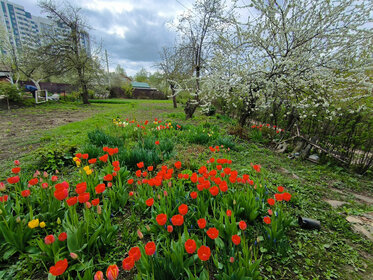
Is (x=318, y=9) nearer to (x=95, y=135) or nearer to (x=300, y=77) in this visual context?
(x=300, y=77)

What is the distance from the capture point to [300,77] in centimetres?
391

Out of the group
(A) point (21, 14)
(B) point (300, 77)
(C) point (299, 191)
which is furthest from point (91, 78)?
(A) point (21, 14)

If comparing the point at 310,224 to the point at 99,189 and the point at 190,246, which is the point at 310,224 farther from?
the point at 99,189

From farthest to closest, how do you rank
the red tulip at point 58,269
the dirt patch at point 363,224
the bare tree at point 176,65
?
the bare tree at point 176,65 < the dirt patch at point 363,224 < the red tulip at point 58,269

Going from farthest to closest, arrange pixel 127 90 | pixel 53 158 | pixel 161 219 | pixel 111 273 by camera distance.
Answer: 1. pixel 127 90
2. pixel 53 158
3. pixel 161 219
4. pixel 111 273

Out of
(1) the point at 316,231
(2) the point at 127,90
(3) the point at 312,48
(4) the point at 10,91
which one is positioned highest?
(3) the point at 312,48

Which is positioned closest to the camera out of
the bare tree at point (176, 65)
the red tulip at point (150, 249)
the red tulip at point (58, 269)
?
the red tulip at point (58, 269)

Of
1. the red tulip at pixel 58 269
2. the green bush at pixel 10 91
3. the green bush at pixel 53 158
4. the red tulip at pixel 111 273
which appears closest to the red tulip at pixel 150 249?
the red tulip at pixel 111 273

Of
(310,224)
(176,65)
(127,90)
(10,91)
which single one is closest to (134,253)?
(310,224)

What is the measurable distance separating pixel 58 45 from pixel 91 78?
3.17 meters

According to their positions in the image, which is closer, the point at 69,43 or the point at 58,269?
the point at 58,269

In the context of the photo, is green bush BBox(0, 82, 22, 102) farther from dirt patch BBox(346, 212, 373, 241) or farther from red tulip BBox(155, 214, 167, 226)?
dirt patch BBox(346, 212, 373, 241)

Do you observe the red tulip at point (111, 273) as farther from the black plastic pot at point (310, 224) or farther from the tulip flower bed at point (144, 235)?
the black plastic pot at point (310, 224)

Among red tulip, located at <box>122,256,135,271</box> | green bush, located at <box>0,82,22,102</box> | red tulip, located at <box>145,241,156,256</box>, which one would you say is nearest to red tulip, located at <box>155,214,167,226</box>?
red tulip, located at <box>145,241,156,256</box>
